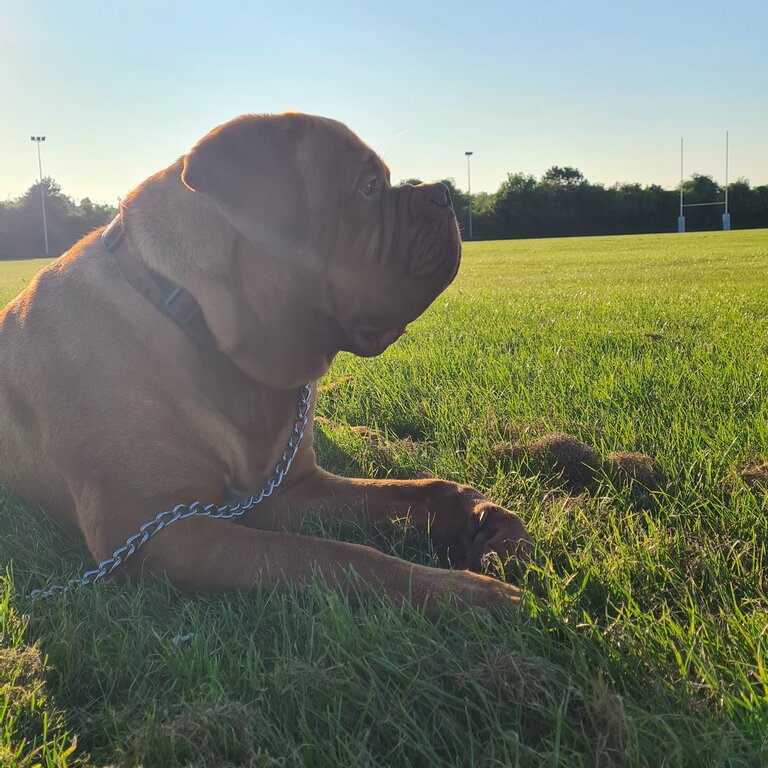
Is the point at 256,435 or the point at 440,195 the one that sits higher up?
the point at 440,195

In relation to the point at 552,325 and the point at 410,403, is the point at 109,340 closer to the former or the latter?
the point at 410,403

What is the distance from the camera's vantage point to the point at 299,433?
2.64m

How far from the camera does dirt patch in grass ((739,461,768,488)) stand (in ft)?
7.70

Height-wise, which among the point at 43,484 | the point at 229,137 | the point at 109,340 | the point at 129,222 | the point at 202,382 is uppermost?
the point at 229,137

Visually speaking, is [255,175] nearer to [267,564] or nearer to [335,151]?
[335,151]

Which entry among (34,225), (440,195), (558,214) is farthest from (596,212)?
(440,195)

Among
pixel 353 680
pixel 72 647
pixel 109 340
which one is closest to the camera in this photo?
pixel 353 680

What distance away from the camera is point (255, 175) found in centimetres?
233

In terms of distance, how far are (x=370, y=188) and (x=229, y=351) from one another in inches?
31.1

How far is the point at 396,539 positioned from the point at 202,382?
2.53 feet

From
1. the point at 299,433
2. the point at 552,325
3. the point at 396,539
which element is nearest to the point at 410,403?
the point at 299,433

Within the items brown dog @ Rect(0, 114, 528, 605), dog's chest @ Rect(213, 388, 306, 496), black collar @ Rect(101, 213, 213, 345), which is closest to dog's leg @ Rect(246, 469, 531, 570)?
brown dog @ Rect(0, 114, 528, 605)

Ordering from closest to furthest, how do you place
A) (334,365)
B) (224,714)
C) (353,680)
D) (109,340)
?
(224,714), (353,680), (109,340), (334,365)

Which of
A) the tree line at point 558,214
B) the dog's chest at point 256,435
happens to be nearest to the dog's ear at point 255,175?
the dog's chest at point 256,435
